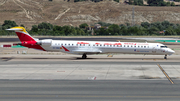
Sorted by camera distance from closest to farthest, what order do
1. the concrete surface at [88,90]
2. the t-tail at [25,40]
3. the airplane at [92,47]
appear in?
the concrete surface at [88,90] < the airplane at [92,47] < the t-tail at [25,40]

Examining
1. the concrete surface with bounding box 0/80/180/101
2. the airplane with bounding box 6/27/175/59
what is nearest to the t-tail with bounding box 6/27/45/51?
the airplane with bounding box 6/27/175/59

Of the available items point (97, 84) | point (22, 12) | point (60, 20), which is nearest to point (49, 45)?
point (97, 84)

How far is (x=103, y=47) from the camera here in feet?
130

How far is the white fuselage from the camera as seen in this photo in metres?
39.3

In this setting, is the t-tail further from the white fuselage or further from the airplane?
the white fuselage

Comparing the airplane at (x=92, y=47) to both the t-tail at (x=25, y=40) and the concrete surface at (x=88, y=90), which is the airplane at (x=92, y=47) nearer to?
the t-tail at (x=25, y=40)

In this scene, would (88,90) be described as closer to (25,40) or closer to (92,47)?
(92,47)

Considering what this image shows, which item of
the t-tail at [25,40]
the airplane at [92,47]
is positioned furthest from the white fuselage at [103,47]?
the t-tail at [25,40]

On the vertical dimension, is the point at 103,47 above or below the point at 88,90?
Result: above

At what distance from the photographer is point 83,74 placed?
25.6 metres

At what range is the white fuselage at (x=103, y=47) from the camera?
129 ft

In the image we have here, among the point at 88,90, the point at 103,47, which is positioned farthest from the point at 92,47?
the point at 88,90

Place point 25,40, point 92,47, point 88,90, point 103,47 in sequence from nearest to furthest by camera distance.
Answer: point 88,90, point 103,47, point 92,47, point 25,40

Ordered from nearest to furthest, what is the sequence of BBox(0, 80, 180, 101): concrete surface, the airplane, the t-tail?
BBox(0, 80, 180, 101): concrete surface < the airplane < the t-tail
